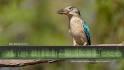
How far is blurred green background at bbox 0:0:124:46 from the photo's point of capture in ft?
10.1

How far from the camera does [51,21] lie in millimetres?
3396

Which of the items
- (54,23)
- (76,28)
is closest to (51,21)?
(54,23)

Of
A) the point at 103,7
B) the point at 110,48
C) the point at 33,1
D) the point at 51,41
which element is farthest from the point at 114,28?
the point at 110,48

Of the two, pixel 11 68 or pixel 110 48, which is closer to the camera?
pixel 110 48

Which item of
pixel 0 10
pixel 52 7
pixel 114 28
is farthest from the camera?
pixel 52 7

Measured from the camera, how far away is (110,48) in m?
1.43

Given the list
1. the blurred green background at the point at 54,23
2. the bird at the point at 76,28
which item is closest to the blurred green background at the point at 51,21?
the blurred green background at the point at 54,23

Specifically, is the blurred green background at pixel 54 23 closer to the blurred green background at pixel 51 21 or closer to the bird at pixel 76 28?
the blurred green background at pixel 51 21

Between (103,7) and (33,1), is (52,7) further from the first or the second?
(103,7)

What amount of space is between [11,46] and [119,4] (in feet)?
6.06

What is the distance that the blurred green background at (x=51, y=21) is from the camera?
3.09 metres

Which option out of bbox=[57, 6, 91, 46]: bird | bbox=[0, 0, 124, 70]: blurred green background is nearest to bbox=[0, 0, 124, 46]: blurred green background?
bbox=[0, 0, 124, 70]: blurred green background

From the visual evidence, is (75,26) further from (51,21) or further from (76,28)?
(51,21)

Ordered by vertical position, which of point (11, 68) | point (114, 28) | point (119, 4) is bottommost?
point (11, 68)
